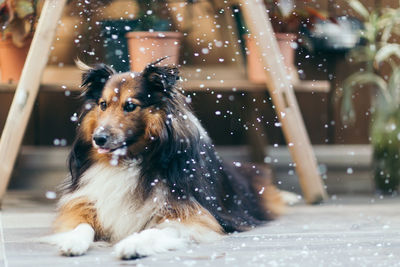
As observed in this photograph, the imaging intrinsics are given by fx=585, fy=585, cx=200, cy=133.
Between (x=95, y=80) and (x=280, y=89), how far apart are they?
2.28ft

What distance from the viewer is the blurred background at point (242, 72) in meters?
2.04

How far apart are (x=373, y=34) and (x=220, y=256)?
4.73ft

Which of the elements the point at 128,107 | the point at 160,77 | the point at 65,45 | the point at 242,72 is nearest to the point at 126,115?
the point at 128,107

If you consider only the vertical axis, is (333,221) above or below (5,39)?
below

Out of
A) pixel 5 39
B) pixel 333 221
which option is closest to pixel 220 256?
pixel 333 221

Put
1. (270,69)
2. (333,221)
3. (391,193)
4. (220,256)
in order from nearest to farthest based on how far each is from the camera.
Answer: (220,256) < (333,221) < (270,69) < (391,193)

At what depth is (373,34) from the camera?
2.42m

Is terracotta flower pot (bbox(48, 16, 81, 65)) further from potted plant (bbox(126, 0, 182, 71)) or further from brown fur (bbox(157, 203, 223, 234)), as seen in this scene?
brown fur (bbox(157, 203, 223, 234))

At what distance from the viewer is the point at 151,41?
192 cm

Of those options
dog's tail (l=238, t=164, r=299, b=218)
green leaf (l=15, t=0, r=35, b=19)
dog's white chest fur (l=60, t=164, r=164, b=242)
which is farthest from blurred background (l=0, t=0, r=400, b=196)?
dog's white chest fur (l=60, t=164, r=164, b=242)

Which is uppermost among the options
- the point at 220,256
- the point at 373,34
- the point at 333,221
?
the point at 373,34

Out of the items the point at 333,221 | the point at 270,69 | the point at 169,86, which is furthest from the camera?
the point at 270,69

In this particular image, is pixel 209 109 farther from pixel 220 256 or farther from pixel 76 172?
pixel 220 256

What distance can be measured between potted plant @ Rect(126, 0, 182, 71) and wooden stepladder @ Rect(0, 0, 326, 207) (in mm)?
255
